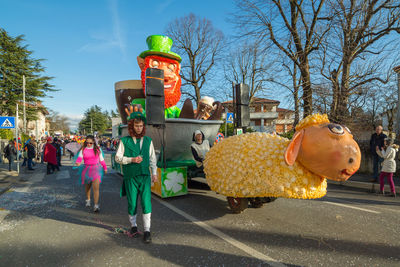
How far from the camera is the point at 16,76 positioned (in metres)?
26.5

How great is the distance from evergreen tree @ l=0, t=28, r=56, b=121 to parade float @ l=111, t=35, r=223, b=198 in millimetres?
26333

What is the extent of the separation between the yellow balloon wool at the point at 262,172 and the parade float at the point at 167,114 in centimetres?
152

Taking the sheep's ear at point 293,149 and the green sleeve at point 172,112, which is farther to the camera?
the green sleeve at point 172,112

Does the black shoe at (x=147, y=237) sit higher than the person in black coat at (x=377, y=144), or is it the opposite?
the person in black coat at (x=377, y=144)

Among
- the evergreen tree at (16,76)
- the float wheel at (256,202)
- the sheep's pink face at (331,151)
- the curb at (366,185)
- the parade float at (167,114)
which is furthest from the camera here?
the evergreen tree at (16,76)

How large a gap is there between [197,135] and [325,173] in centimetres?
283

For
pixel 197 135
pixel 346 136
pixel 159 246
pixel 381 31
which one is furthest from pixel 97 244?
pixel 381 31

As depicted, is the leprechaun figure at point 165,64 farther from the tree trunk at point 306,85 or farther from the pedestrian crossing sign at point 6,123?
the pedestrian crossing sign at point 6,123

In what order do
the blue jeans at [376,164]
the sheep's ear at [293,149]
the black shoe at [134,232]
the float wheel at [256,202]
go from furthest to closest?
1. the blue jeans at [376,164]
2. the float wheel at [256,202]
3. the black shoe at [134,232]
4. the sheep's ear at [293,149]

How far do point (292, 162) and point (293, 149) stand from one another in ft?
0.57

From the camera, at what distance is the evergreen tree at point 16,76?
2580 cm

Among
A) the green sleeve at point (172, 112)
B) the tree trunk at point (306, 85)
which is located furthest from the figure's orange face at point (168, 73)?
the tree trunk at point (306, 85)

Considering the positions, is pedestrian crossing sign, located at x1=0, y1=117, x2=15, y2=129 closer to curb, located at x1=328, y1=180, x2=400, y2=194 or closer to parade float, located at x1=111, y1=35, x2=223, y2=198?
parade float, located at x1=111, y1=35, x2=223, y2=198

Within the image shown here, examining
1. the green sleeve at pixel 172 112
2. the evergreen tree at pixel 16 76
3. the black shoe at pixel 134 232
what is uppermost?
the evergreen tree at pixel 16 76
